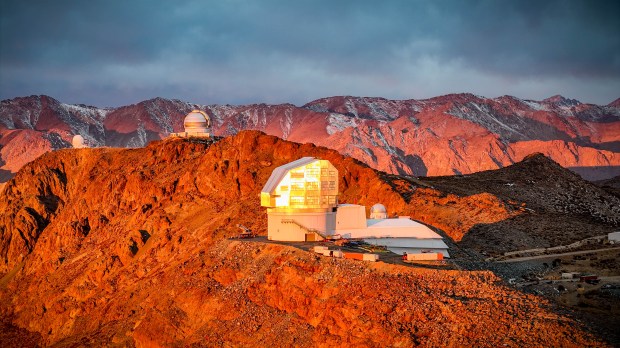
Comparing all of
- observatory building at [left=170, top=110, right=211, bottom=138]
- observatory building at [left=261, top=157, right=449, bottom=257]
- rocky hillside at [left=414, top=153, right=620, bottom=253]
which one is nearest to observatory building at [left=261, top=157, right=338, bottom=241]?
observatory building at [left=261, top=157, right=449, bottom=257]

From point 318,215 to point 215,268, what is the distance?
8.37 meters

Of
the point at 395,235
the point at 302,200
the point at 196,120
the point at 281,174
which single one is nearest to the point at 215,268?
the point at 302,200

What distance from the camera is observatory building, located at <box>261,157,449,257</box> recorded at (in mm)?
61688

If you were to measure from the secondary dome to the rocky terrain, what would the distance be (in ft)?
15.8

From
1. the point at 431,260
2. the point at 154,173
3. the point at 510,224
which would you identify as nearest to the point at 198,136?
the point at 154,173

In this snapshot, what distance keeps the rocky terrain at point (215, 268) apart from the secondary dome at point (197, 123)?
482 cm

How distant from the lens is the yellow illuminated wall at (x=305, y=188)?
202ft

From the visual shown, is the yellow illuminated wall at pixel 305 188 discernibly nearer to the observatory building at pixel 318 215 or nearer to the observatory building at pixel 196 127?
the observatory building at pixel 318 215

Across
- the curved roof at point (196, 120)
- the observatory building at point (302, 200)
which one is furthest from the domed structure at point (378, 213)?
the curved roof at point (196, 120)

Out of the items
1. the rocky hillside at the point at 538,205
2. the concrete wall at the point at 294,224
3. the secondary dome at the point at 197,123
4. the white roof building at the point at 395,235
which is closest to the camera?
the concrete wall at the point at 294,224

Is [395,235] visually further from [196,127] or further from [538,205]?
[196,127]

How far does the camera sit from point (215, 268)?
59.8 m

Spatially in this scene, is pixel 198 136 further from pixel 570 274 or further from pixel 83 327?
pixel 570 274

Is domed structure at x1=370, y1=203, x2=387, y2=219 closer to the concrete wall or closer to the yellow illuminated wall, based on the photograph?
the concrete wall
